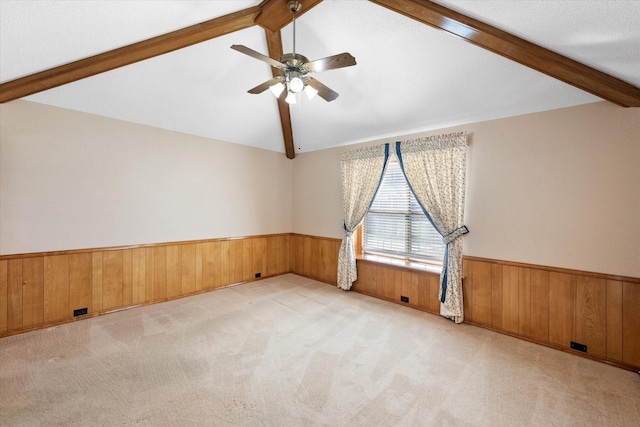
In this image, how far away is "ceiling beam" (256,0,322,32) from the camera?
95.4 inches

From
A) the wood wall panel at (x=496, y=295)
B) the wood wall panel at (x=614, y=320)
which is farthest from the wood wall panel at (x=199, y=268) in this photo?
the wood wall panel at (x=614, y=320)

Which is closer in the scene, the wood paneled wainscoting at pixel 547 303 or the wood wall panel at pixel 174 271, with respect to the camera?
the wood paneled wainscoting at pixel 547 303

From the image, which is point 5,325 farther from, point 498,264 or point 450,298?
point 498,264

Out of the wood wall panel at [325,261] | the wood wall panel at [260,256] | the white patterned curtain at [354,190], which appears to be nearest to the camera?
the white patterned curtain at [354,190]

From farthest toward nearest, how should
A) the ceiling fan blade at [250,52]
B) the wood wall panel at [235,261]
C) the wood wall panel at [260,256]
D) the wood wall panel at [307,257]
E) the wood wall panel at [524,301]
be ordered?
1. the wood wall panel at [307,257]
2. the wood wall panel at [260,256]
3. the wood wall panel at [235,261]
4. the wood wall panel at [524,301]
5. the ceiling fan blade at [250,52]

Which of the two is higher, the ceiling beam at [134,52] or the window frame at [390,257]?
the ceiling beam at [134,52]

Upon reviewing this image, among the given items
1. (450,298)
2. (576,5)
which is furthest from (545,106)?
(450,298)

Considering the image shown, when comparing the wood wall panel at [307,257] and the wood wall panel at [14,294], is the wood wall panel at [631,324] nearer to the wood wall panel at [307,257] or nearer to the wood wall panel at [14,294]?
the wood wall panel at [307,257]

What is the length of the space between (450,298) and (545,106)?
2.34 metres

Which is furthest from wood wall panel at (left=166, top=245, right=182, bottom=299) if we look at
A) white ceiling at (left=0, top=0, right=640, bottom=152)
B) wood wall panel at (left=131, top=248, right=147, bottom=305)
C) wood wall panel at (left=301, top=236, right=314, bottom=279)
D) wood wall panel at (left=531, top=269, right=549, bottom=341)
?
wood wall panel at (left=531, top=269, right=549, bottom=341)

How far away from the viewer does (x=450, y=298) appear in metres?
3.31

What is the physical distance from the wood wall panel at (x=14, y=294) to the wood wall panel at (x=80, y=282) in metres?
0.41

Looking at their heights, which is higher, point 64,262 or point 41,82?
point 41,82

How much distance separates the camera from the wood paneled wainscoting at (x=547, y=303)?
8.06 feet
